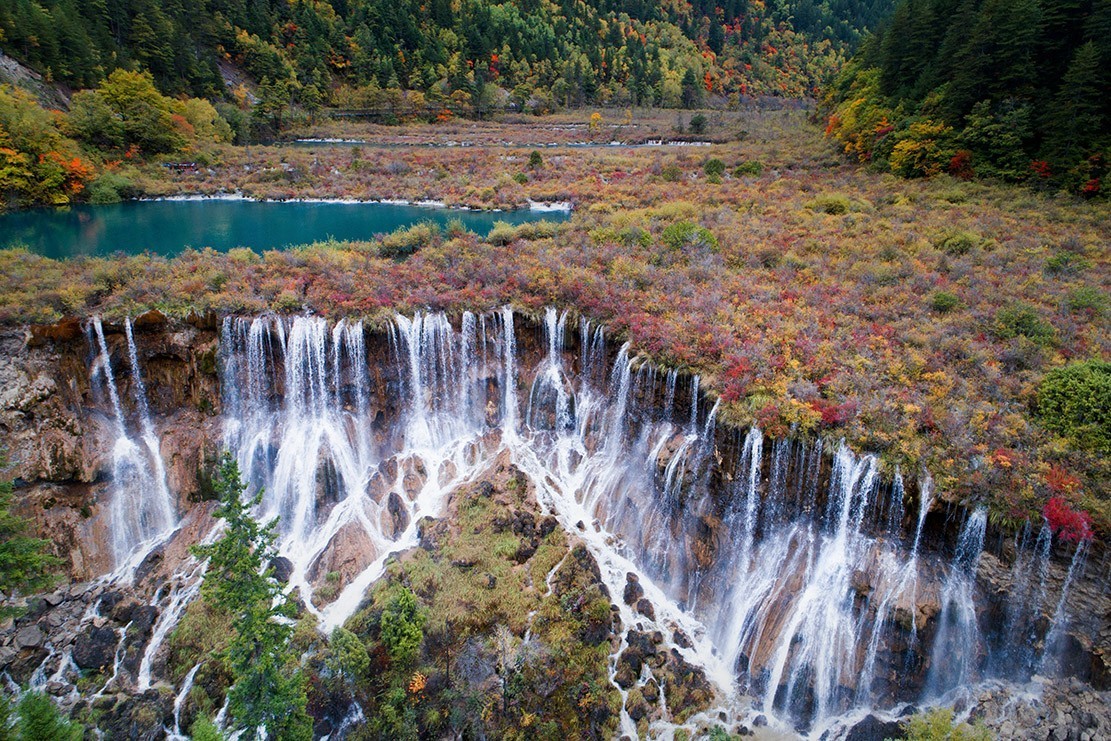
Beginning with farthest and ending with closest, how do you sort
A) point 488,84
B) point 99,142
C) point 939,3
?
point 488,84 < point 99,142 < point 939,3

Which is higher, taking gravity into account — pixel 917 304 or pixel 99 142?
pixel 99 142

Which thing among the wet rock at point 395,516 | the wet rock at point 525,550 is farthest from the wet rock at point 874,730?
the wet rock at point 395,516

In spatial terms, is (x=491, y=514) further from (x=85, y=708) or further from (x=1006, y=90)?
(x=1006, y=90)

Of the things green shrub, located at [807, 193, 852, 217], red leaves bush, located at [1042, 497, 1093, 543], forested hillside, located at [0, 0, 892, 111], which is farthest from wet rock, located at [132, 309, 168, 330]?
forested hillside, located at [0, 0, 892, 111]

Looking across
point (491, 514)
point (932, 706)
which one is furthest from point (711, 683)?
point (491, 514)

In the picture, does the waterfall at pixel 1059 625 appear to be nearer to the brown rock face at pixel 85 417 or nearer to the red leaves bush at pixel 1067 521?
the red leaves bush at pixel 1067 521

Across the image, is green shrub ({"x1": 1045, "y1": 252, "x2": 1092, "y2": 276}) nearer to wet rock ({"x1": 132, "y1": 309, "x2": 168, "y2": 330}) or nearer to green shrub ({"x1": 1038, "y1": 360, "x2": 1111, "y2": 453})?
green shrub ({"x1": 1038, "y1": 360, "x2": 1111, "y2": 453})

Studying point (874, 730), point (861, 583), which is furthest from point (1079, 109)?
point (874, 730)
